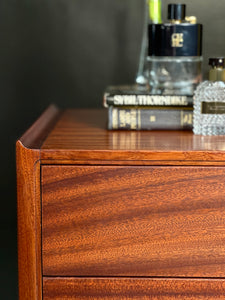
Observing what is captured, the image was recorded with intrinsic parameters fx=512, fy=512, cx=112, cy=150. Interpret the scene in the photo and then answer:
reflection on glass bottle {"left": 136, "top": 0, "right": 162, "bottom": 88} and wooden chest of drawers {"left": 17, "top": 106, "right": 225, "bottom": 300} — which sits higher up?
reflection on glass bottle {"left": 136, "top": 0, "right": 162, "bottom": 88}

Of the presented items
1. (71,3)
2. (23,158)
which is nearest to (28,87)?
(71,3)

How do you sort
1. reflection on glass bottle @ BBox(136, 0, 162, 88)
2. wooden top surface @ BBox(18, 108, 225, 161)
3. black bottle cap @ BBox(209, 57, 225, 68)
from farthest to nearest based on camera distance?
reflection on glass bottle @ BBox(136, 0, 162, 88) → black bottle cap @ BBox(209, 57, 225, 68) → wooden top surface @ BBox(18, 108, 225, 161)

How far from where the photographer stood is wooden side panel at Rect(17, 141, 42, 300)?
81 centimetres

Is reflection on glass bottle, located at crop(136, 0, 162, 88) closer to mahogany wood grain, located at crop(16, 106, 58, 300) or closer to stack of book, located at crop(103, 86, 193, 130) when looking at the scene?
stack of book, located at crop(103, 86, 193, 130)

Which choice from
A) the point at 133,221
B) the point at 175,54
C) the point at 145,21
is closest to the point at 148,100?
the point at 175,54

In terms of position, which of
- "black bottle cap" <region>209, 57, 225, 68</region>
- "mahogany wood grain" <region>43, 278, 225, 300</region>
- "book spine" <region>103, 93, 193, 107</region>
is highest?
"black bottle cap" <region>209, 57, 225, 68</region>


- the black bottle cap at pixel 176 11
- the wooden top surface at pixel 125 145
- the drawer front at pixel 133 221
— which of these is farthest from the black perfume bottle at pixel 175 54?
the drawer front at pixel 133 221

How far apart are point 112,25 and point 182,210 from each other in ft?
2.31

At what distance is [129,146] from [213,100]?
197 millimetres

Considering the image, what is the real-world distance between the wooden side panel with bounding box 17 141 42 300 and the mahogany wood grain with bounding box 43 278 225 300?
0.02 m

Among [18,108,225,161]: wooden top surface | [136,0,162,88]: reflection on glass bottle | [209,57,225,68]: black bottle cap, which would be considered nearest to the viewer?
[18,108,225,161]: wooden top surface

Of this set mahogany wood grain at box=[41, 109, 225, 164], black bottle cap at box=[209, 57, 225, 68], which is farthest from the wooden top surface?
black bottle cap at box=[209, 57, 225, 68]

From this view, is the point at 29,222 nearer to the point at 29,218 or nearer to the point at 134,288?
the point at 29,218

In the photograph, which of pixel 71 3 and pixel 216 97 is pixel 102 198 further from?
pixel 71 3
